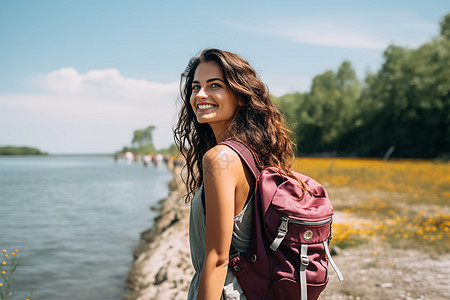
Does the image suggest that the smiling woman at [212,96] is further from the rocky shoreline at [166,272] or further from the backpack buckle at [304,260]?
the rocky shoreline at [166,272]

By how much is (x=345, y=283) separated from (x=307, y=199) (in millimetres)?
3815

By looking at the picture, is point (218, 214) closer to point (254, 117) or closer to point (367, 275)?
point (254, 117)

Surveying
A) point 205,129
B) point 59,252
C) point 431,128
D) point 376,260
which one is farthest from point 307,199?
point 431,128

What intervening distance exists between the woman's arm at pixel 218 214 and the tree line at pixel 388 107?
2458cm

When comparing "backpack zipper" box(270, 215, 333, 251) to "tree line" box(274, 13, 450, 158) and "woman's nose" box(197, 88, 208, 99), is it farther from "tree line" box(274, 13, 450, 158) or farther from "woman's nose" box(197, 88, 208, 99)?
"tree line" box(274, 13, 450, 158)

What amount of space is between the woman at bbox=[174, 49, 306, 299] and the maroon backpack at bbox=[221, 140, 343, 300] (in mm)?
73

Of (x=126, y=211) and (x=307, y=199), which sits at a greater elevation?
(x=307, y=199)

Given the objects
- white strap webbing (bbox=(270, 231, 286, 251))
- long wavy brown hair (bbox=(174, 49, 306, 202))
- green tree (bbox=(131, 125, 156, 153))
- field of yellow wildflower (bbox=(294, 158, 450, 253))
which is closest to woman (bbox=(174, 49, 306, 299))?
long wavy brown hair (bbox=(174, 49, 306, 202))

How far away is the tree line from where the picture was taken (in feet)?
118

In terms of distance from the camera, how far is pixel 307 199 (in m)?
1.68

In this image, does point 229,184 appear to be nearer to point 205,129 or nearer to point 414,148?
point 205,129

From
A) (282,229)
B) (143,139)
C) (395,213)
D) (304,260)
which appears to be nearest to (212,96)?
(282,229)

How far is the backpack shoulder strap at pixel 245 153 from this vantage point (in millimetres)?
1670

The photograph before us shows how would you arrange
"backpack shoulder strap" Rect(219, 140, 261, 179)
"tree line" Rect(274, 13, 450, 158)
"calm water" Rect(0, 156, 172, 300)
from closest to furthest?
"backpack shoulder strap" Rect(219, 140, 261, 179) < "calm water" Rect(0, 156, 172, 300) < "tree line" Rect(274, 13, 450, 158)
